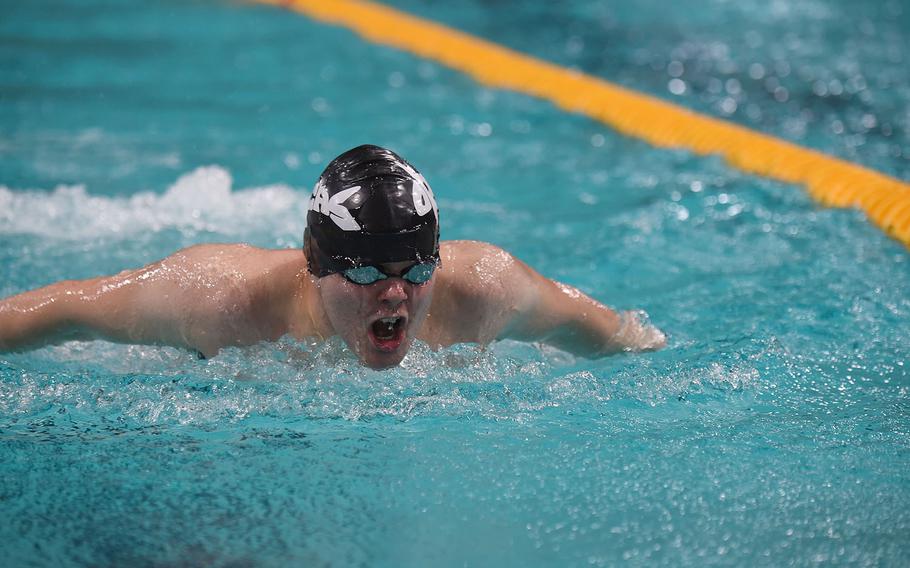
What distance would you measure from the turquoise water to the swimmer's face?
16cm

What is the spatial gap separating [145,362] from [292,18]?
635cm

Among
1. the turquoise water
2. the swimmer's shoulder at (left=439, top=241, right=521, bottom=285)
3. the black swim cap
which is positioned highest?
the black swim cap

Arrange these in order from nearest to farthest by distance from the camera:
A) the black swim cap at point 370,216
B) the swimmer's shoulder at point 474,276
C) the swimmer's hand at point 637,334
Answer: the black swim cap at point 370,216
the swimmer's shoulder at point 474,276
the swimmer's hand at point 637,334

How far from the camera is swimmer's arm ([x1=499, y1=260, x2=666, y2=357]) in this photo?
122 inches

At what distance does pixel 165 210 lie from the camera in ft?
15.7

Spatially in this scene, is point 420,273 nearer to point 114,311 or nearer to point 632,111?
point 114,311

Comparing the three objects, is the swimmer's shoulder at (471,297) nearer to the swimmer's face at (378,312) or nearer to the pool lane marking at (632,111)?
the swimmer's face at (378,312)

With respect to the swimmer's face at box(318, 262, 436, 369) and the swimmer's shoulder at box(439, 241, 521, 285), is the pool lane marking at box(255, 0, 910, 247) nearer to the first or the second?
the swimmer's shoulder at box(439, 241, 521, 285)

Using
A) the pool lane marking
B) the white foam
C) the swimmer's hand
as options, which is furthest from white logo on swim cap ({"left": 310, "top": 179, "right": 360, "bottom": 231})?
the pool lane marking

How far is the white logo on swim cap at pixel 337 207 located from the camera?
2.69 meters

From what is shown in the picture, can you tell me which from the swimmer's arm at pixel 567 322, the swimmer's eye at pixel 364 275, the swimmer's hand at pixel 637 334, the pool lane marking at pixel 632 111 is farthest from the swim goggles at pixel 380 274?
the pool lane marking at pixel 632 111

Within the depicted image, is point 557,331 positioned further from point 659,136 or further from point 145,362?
point 659,136

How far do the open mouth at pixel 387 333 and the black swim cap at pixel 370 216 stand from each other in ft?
0.55

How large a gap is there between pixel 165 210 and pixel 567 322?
2.26 metres
